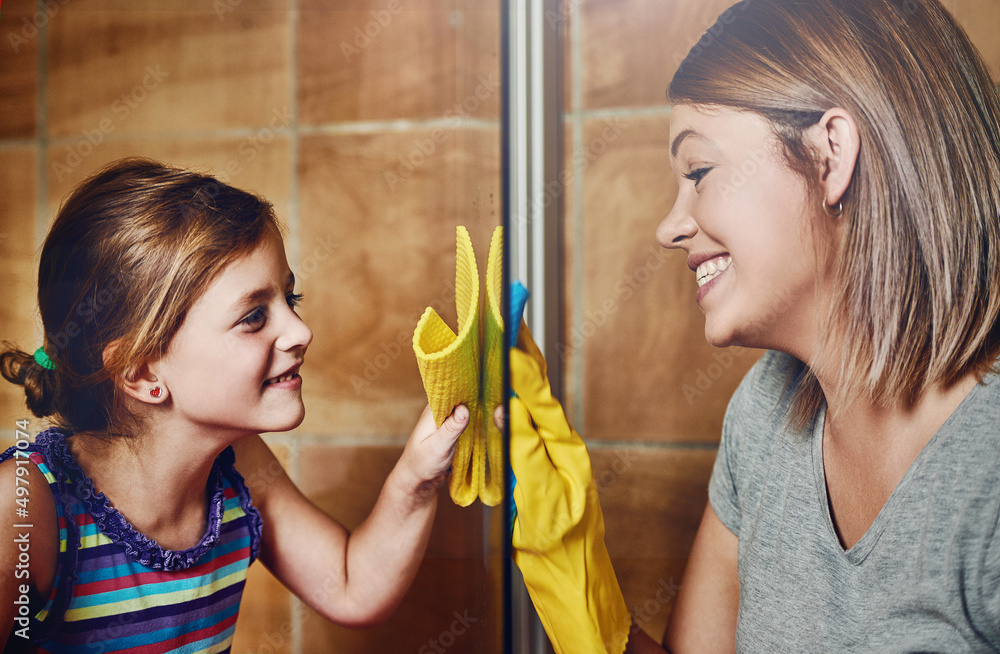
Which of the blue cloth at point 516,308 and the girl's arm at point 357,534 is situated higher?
the blue cloth at point 516,308

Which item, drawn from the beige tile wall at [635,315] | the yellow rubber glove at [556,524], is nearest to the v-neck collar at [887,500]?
the beige tile wall at [635,315]

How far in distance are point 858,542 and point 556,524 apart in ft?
0.90

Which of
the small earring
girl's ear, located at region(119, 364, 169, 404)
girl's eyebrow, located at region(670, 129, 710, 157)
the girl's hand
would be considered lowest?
the girl's hand

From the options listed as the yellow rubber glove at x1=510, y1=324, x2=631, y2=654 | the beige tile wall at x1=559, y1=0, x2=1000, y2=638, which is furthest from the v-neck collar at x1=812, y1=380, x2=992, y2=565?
the yellow rubber glove at x1=510, y1=324, x2=631, y2=654

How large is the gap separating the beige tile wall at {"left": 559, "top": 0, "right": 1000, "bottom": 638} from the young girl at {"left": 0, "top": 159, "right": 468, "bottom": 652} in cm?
36

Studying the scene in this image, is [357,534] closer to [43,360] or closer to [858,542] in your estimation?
[43,360]

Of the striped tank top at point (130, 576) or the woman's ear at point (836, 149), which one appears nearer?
the striped tank top at point (130, 576)

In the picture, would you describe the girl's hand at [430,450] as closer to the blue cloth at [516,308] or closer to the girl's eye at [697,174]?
the blue cloth at [516,308]

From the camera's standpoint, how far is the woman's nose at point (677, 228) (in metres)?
0.59

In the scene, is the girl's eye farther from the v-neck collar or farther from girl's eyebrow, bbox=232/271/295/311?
girl's eyebrow, bbox=232/271/295/311

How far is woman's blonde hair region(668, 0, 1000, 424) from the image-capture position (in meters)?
0.49

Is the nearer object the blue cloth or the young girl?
the young girl

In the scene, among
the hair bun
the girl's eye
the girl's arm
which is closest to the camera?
the hair bun

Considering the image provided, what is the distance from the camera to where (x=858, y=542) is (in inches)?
20.1
